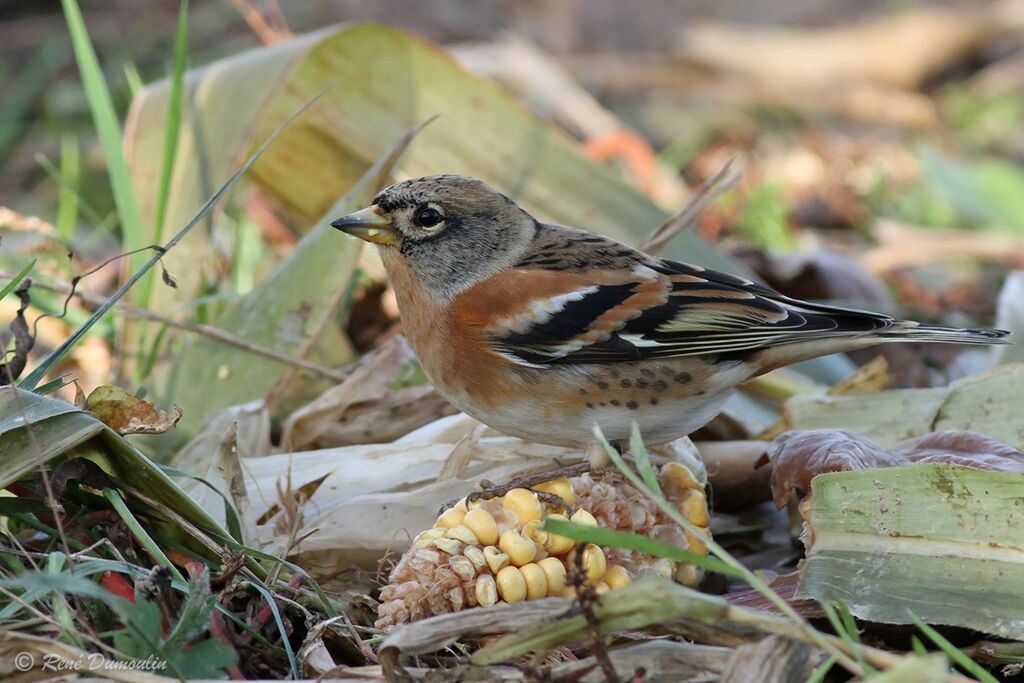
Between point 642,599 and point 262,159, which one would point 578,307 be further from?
point 262,159

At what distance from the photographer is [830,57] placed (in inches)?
322

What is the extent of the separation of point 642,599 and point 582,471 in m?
→ 0.99

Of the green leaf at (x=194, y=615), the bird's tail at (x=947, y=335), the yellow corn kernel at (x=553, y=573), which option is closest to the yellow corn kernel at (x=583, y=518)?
the yellow corn kernel at (x=553, y=573)

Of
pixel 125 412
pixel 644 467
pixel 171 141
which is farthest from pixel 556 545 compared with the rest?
pixel 171 141

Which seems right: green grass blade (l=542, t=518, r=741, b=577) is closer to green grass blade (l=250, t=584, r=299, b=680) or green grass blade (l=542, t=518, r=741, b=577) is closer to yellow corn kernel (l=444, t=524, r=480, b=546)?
yellow corn kernel (l=444, t=524, r=480, b=546)

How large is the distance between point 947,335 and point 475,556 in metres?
1.26

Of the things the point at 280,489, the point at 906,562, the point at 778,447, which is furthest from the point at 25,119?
the point at 906,562

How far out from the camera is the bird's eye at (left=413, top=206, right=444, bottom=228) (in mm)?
3094

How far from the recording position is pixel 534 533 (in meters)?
2.29

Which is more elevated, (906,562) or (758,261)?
(758,261)

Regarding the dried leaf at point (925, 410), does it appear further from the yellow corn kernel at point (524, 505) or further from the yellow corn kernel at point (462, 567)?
the yellow corn kernel at point (462, 567)

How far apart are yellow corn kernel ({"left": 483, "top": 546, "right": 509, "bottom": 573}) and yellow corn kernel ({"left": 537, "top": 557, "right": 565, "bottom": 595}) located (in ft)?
0.22

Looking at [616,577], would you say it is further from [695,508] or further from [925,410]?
[925,410]

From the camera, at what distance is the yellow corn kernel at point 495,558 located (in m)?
2.22
